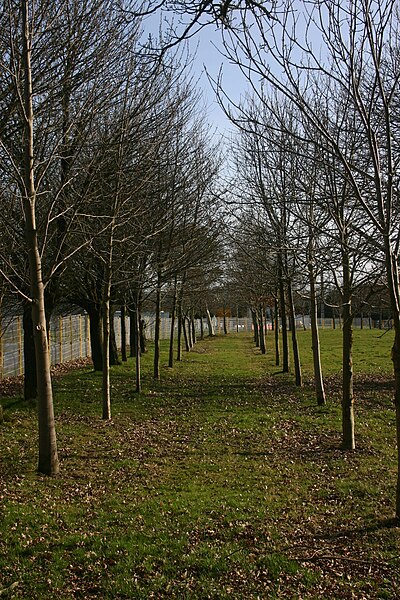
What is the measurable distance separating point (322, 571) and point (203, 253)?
13651mm

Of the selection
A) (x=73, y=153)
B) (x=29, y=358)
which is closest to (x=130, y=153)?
(x=73, y=153)

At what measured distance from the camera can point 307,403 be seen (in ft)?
43.4

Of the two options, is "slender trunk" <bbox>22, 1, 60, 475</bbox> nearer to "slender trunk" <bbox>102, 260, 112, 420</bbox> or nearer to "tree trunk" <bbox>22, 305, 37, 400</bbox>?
"slender trunk" <bbox>102, 260, 112, 420</bbox>

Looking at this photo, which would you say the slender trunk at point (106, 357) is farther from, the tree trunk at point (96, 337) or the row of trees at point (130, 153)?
the tree trunk at point (96, 337)

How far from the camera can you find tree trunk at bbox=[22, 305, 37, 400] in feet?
41.4

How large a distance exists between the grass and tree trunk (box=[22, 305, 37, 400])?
48 cm

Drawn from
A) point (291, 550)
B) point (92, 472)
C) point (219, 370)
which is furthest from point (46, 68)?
point (219, 370)

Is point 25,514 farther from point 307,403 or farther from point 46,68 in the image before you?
point 307,403

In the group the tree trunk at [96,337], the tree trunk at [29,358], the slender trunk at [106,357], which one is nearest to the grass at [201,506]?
the slender trunk at [106,357]

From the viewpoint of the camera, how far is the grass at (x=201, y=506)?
451 cm

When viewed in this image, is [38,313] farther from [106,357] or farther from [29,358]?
[29,358]

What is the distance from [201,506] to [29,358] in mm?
7565


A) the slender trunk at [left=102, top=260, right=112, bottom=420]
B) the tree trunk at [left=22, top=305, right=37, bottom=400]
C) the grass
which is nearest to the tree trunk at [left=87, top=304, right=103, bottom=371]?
the tree trunk at [left=22, top=305, right=37, bottom=400]

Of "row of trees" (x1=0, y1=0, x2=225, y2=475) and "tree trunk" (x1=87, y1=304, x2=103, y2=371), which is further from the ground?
"row of trees" (x1=0, y1=0, x2=225, y2=475)
